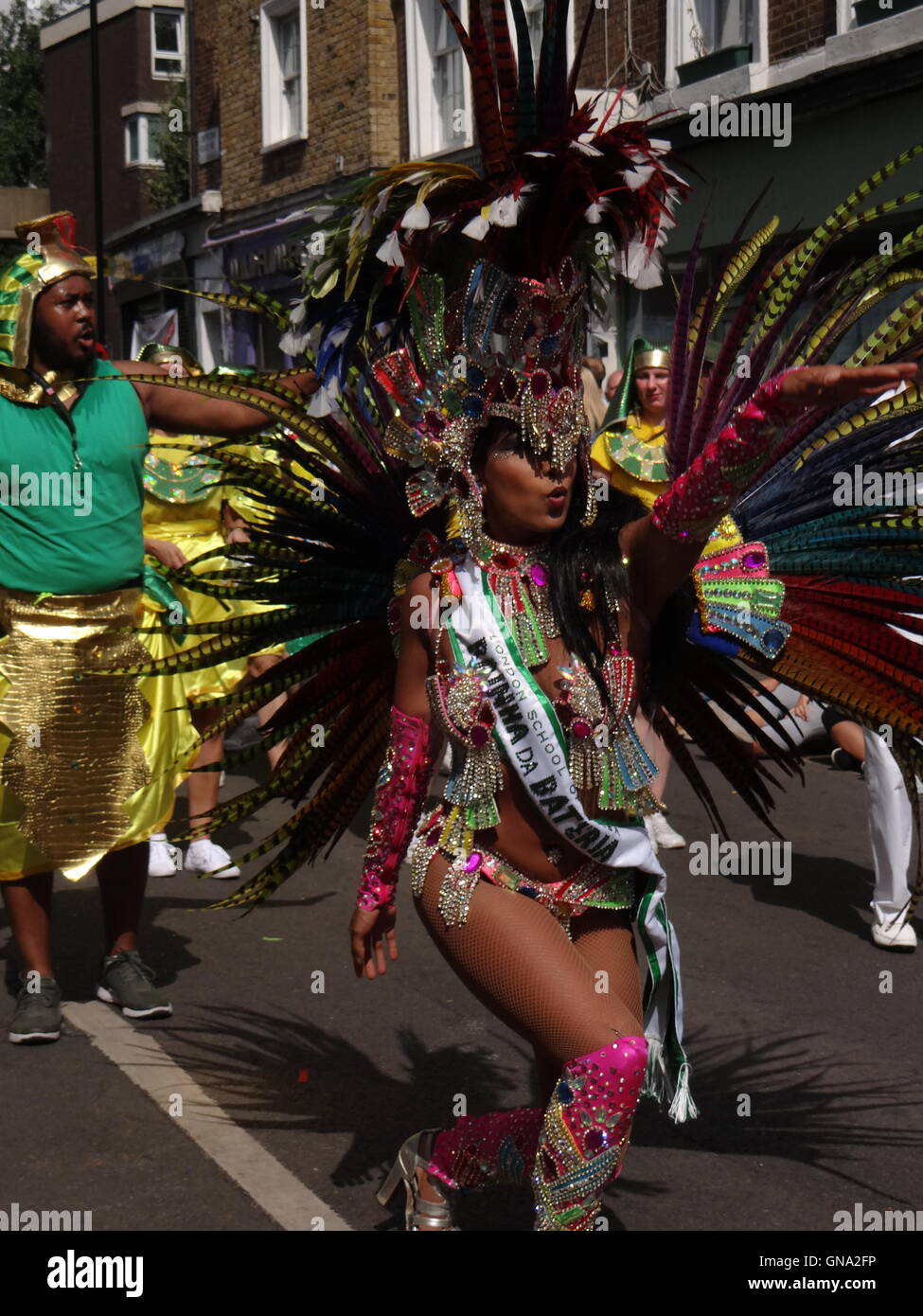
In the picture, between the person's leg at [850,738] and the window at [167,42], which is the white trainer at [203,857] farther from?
the window at [167,42]

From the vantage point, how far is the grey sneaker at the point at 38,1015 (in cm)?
529

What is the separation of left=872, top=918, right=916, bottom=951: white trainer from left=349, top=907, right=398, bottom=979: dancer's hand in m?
2.88

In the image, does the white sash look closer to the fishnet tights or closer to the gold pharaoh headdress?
the fishnet tights

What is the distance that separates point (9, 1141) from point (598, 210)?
2757mm

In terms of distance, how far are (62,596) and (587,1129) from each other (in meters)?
2.79

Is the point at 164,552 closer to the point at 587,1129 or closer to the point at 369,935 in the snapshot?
the point at 369,935

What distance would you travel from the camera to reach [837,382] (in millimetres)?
2924

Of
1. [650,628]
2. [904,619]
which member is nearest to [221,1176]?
[650,628]

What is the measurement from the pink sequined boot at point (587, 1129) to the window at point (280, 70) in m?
21.3

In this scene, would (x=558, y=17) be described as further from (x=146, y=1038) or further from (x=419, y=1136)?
(x=146, y=1038)

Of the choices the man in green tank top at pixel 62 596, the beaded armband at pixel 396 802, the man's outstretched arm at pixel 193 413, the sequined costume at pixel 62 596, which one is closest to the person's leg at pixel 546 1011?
the beaded armband at pixel 396 802
